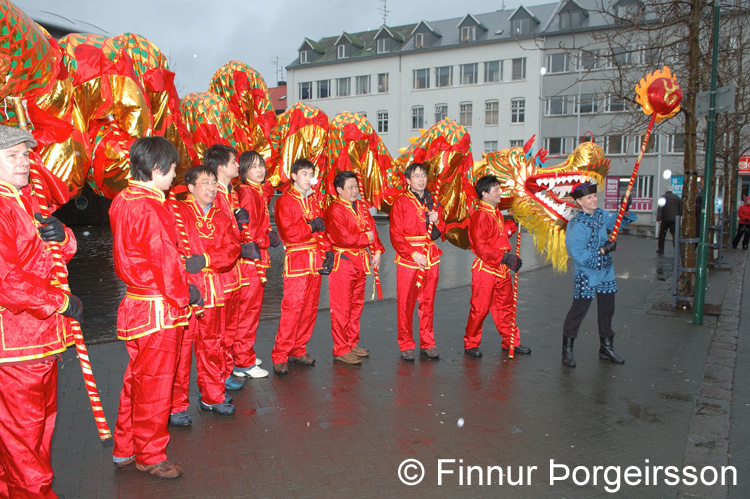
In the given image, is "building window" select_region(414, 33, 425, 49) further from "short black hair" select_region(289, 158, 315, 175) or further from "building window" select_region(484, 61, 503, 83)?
"short black hair" select_region(289, 158, 315, 175)

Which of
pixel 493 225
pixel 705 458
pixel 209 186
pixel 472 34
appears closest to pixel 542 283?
pixel 493 225

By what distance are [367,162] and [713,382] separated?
4015 mm

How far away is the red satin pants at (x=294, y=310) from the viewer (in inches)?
206

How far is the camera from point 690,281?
837 centimetres

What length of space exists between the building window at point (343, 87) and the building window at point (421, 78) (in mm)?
5634

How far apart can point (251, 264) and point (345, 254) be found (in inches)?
39.4

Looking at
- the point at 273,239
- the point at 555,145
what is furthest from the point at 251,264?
the point at 555,145

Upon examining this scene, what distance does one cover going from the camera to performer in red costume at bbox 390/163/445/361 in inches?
221

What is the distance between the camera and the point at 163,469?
10.9 ft

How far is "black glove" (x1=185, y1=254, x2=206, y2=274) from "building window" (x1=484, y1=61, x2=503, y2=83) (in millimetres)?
35708

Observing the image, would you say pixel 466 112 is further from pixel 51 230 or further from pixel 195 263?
pixel 51 230

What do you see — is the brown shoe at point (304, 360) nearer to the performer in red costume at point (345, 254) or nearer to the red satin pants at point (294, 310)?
the red satin pants at point (294, 310)

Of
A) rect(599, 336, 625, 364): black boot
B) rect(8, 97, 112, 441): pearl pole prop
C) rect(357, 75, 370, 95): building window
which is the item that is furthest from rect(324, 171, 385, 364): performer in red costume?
rect(357, 75, 370, 95): building window

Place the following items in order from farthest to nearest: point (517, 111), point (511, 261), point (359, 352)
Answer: point (517, 111) → point (359, 352) → point (511, 261)
